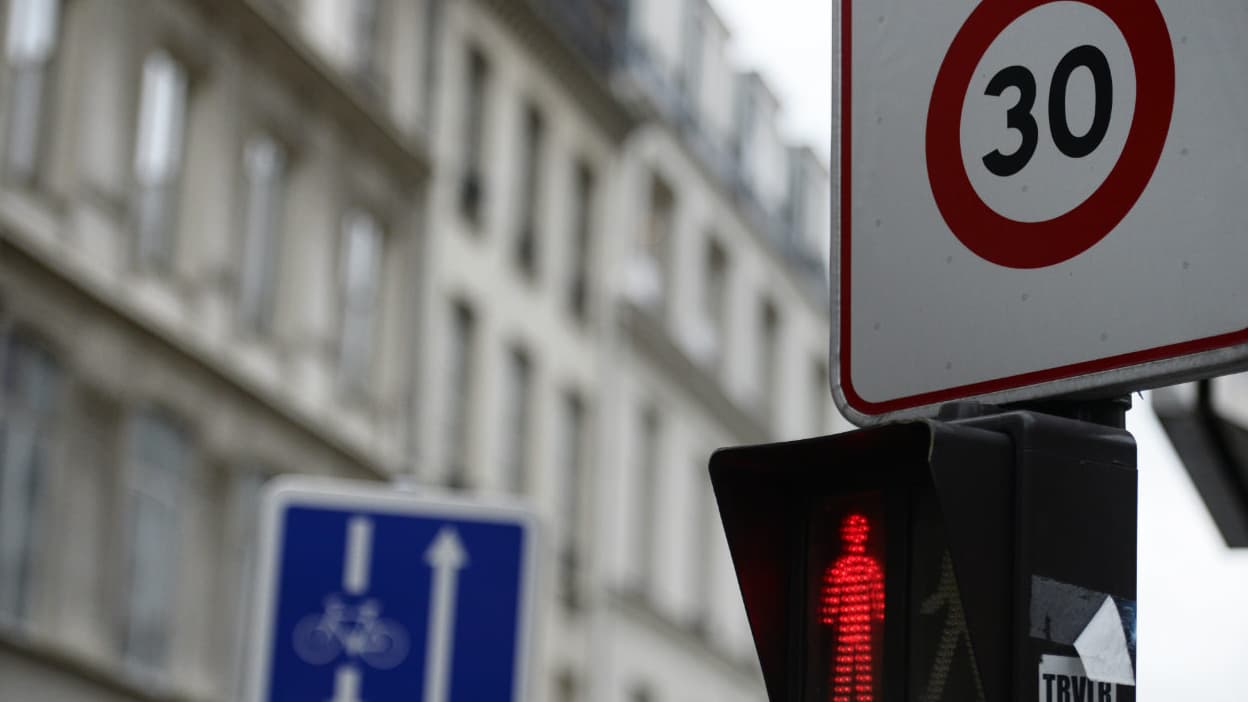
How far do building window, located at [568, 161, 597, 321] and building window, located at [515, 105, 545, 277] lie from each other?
61.3 inches

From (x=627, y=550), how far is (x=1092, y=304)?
37.0 m

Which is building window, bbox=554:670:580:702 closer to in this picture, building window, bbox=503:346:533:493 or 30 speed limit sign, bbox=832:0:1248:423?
building window, bbox=503:346:533:493

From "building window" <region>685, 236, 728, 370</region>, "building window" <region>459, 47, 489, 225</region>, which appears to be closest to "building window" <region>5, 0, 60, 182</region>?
"building window" <region>459, 47, 489, 225</region>

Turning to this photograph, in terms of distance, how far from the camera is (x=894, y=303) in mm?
3230

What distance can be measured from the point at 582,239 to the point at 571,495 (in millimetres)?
4159

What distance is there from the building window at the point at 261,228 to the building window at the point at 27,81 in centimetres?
396

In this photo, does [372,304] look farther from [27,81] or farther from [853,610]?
[853,610]

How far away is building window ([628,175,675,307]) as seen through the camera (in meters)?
41.4

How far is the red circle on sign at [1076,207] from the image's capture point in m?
2.92

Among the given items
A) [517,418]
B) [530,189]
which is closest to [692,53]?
[530,189]

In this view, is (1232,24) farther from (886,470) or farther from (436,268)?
(436,268)

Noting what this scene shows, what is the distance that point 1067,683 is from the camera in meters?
2.79

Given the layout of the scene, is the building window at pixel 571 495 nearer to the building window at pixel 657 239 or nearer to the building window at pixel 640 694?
the building window at pixel 640 694

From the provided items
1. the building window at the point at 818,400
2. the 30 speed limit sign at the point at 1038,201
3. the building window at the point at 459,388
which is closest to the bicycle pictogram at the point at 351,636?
the 30 speed limit sign at the point at 1038,201
